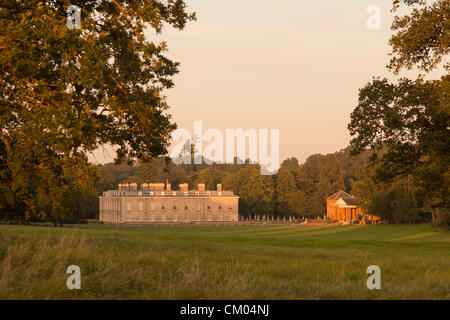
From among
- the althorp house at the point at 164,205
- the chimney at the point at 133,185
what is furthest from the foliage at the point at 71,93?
the chimney at the point at 133,185

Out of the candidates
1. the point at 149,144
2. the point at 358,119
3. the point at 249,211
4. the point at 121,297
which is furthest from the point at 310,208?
the point at 121,297

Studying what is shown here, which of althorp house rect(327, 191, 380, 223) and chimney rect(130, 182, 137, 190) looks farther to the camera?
chimney rect(130, 182, 137, 190)

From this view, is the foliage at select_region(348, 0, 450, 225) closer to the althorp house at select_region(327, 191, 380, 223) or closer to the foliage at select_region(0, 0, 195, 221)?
the foliage at select_region(0, 0, 195, 221)

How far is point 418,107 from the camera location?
976 inches

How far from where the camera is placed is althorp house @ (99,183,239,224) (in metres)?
127

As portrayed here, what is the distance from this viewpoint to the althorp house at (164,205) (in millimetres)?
126625

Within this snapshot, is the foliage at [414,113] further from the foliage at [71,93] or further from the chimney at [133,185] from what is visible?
the chimney at [133,185]

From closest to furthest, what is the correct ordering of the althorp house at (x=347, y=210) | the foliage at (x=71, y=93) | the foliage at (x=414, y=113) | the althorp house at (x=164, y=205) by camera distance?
the foliage at (x=71, y=93), the foliage at (x=414, y=113), the althorp house at (x=347, y=210), the althorp house at (x=164, y=205)

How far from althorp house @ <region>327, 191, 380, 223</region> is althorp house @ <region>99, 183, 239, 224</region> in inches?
969

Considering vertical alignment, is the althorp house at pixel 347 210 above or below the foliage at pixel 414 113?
below

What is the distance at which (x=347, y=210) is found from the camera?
4604 inches

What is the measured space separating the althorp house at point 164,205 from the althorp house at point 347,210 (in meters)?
24.6

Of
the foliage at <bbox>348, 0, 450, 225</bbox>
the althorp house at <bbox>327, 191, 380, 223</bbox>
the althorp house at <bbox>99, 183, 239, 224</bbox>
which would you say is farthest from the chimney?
the foliage at <bbox>348, 0, 450, 225</bbox>

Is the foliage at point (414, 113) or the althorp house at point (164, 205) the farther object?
the althorp house at point (164, 205)
